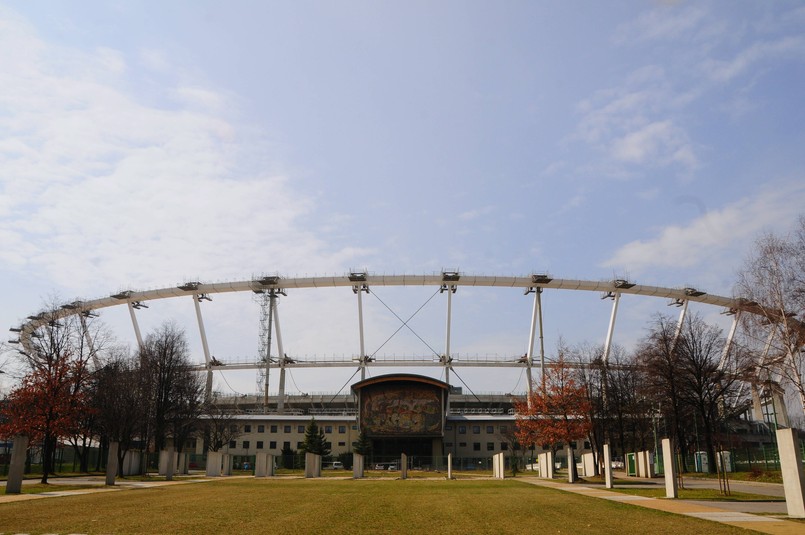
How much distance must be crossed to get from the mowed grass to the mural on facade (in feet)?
176

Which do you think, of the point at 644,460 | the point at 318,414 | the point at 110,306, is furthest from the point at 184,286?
the point at 644,460

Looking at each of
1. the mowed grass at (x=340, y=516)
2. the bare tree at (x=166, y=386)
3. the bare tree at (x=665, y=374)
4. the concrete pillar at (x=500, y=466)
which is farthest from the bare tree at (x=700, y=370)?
the bare tree at (x=166, y=386)

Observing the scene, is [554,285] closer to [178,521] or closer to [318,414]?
[318,414]

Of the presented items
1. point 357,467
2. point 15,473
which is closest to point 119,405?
point 357,467

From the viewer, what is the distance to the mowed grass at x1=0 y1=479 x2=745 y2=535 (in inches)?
567

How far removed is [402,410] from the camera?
77.6 meters

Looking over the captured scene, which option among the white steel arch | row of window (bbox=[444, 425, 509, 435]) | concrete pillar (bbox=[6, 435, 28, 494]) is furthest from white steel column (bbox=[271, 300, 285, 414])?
concrete pillar (bbox=[6, 435, 28, 494])

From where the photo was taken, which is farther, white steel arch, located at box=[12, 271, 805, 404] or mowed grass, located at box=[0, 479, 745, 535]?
white steel arch, located at box=[12, 271, 805, 404]

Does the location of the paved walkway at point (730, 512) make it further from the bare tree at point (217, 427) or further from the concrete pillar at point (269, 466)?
the bare tree at point (217, 427)

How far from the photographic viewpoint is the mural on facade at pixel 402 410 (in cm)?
7725

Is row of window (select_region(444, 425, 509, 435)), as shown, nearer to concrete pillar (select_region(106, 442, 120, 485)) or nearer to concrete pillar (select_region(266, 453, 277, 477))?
concrete pillar (select_region(266, 453, 277, 477))

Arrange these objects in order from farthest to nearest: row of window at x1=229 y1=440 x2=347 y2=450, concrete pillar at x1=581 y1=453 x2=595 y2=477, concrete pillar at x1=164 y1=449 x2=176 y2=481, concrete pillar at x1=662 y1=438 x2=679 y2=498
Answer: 1. row of window at x1=229 y1=440 x2=347 y2=450
2. concrete pillar at x1=581 y1=453 x2=595 y2=477
3. concrete pillar at x1=164 y1=449 x2=176 y2=481
4. concrete pillar at x1=662 y1=438 x2=679 y2=498

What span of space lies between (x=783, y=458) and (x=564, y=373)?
1235 inches

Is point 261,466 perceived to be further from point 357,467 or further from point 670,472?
point 670,472
